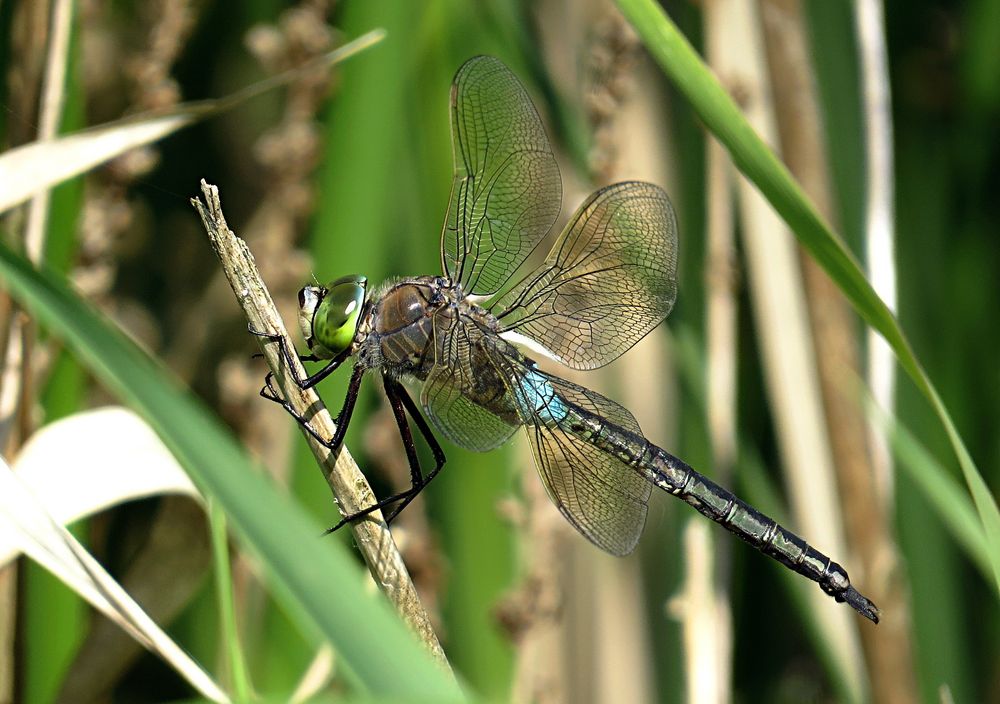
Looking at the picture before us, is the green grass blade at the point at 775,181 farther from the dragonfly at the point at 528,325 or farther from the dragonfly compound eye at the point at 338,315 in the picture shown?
the dragonfly compound eye at the point at 338,315

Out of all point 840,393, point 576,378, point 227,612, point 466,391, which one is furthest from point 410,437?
point 840,393

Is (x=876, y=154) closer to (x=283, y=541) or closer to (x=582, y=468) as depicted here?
(x=582, y=468)

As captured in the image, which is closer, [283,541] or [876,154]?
[283,541]

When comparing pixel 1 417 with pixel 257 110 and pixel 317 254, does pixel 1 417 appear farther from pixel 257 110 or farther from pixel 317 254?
pixel 257 110

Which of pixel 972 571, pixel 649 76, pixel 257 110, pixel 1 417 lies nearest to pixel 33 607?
pixel 1 417

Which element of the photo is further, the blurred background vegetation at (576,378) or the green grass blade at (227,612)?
the blurred background vegetation at (576,378)

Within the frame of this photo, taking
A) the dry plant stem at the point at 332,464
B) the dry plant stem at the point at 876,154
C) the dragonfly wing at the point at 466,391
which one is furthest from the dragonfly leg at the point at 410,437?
the dry plant stem at the point at 876,154
